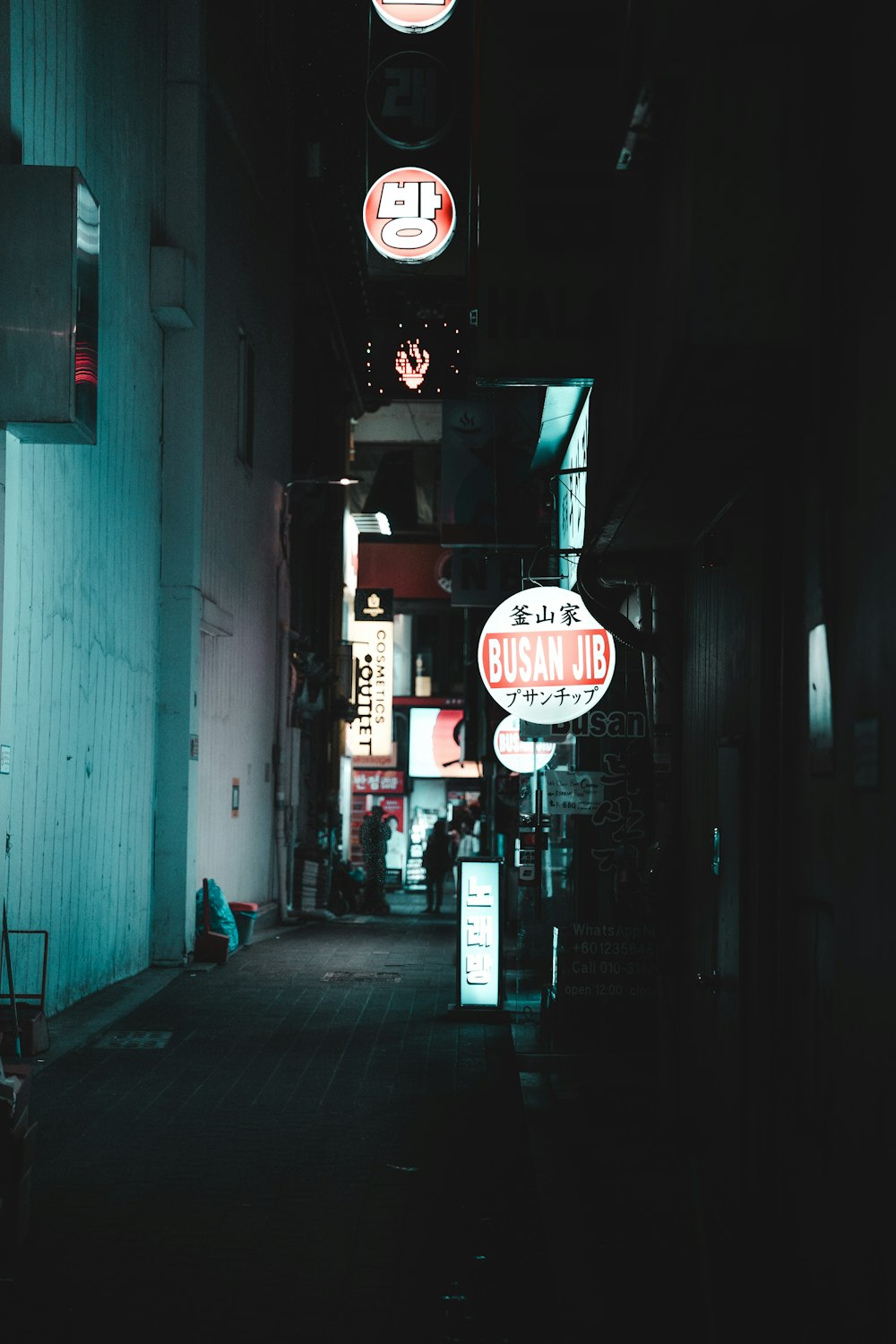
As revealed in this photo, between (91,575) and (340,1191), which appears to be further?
(91,575)

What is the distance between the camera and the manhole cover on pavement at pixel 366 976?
53.9ft

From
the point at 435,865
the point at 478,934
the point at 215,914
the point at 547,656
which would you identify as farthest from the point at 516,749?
the point at 435,865

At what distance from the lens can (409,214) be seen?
563 inches

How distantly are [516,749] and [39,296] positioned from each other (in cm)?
928

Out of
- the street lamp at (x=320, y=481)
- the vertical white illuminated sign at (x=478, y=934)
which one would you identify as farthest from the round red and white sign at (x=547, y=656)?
the street lamp at (x=320, y=481)

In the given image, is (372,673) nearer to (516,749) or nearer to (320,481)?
(320,481)

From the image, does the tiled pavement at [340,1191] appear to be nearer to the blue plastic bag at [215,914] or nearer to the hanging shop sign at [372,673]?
the blue plastic bag at [215,914]

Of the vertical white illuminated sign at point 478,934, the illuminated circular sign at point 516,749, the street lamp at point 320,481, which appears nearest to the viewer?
the vertical white illuminated sign at point 478,934

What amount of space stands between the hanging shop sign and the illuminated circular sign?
54.7 ft

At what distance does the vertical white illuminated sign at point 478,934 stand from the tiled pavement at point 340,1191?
0.96 ft

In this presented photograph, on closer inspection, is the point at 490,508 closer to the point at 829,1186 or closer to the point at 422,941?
the point at 422,941

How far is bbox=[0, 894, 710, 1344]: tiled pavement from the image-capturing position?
571cm

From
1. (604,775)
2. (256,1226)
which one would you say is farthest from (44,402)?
(256,1226)

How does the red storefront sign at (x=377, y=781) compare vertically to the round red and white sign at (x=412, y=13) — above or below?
below
